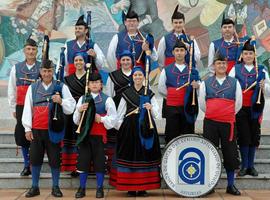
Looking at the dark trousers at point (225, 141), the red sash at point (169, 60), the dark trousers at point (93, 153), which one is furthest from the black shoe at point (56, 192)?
the red sash at point (169, 60)

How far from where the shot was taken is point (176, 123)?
8.16m

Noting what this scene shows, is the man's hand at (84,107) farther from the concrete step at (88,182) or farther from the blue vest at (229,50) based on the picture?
the blue vest at (229,50)

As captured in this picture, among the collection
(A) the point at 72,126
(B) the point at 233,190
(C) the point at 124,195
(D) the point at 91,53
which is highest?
(D) the point at 91,53

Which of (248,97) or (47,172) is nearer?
(248,97)

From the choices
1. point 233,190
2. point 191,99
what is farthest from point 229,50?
point 233,190

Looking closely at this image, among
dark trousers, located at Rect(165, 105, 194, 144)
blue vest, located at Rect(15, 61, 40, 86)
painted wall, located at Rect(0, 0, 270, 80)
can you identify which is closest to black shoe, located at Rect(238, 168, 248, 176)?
dark trousers, located at Rect(165, 105, 194, 144)

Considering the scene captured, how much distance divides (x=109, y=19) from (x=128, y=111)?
151 inches

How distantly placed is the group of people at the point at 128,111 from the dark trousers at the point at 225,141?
0.5 inches

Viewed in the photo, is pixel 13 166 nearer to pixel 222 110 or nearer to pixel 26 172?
pixel 26 172

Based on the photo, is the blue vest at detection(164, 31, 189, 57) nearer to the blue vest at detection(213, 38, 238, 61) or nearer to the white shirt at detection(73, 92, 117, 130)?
the blue vest at detection(213, 38, 238, 61)

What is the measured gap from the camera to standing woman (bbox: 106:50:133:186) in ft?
26.7

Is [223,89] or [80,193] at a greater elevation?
[223,89]

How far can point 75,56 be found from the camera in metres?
8.25

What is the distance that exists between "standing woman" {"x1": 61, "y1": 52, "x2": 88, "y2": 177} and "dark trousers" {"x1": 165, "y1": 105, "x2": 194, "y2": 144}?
4.13 feet
